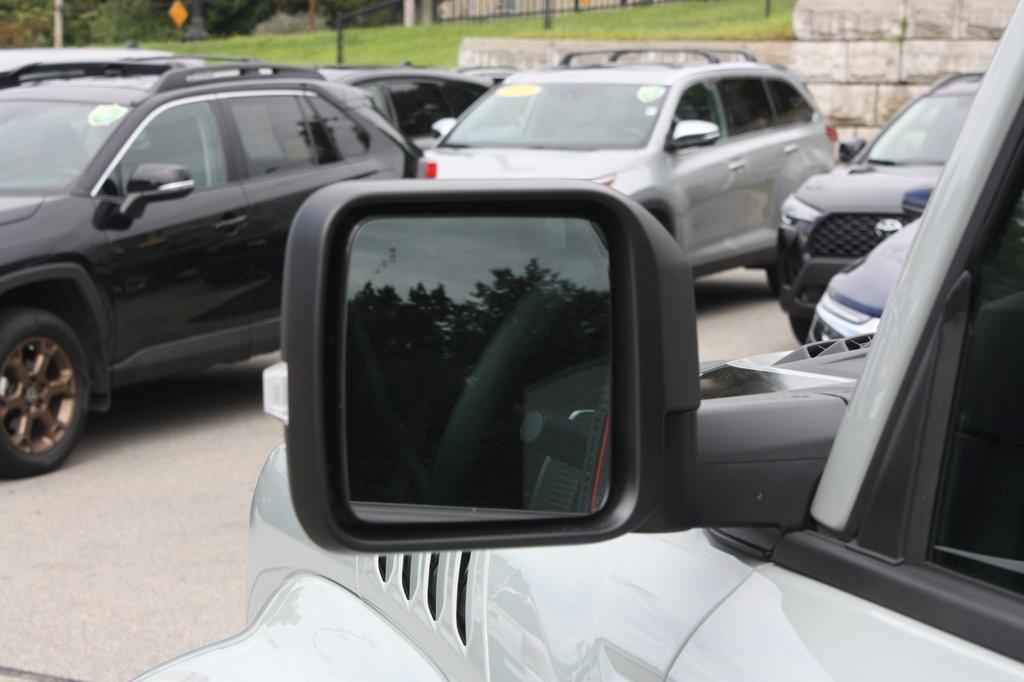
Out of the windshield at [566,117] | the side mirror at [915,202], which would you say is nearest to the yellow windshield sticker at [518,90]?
the windshield at [566,117]

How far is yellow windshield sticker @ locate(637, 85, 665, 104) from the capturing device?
1146 cm

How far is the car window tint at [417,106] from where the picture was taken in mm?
13719

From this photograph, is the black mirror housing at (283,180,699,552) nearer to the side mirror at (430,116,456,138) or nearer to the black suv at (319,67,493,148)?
the side mirror at (430,116,456,138)

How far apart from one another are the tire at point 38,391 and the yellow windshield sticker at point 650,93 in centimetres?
545

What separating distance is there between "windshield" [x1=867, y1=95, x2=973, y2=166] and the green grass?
15.3 meters

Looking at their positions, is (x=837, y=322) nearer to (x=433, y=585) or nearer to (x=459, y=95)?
(x=433, y=585)

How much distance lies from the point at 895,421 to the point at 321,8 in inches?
2262

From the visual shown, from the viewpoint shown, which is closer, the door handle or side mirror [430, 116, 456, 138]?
the door handle

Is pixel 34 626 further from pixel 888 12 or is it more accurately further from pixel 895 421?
pixel 888 12

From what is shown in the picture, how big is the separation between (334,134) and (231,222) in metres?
1.32

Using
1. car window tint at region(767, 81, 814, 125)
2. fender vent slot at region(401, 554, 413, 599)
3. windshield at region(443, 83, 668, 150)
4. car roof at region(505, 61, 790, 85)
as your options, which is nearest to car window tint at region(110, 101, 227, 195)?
windshield at region(443, 83, 668, 150)

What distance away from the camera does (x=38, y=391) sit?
7.20 meters

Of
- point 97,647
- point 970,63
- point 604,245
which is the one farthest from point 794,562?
point 970,63

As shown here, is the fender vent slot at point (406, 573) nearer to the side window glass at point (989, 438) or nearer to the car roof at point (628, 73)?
the side window glass at point (989, 438)
